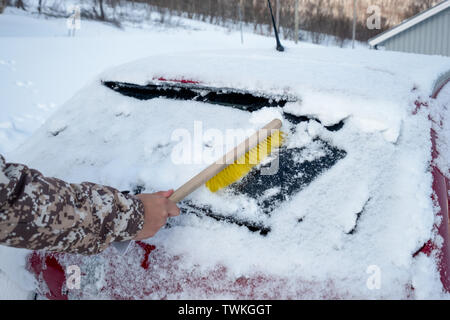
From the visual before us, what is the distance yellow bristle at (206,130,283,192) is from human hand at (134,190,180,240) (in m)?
0.16

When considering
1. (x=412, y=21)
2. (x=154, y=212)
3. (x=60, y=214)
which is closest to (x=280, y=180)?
(x=154, y=212)

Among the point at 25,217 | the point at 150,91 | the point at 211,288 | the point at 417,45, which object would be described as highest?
the point at 417,45

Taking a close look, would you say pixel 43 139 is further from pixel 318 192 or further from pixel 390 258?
pixel 390 258

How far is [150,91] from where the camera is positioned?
5.23 ft

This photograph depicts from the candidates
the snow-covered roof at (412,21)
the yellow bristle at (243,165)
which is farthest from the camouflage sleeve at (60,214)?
the snow-covered roof at (412,21)

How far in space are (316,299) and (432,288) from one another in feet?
0.95

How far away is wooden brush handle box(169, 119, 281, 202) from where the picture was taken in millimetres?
1125

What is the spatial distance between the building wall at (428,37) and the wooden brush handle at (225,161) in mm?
14460

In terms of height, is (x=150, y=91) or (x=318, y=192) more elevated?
(x=150, y=91)

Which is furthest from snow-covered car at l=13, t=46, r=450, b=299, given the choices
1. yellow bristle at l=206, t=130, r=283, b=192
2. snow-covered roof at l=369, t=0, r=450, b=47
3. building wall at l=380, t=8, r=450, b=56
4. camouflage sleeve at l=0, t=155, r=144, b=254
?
building wall at l=380, t=8, r=450, b=56

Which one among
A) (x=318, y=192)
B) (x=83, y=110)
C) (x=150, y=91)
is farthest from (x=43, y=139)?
(x=318, y=192)

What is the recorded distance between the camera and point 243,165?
1212 millimetres

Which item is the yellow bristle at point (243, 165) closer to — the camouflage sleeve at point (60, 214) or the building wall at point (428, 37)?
the camouflage sleeve at point (60, 214)

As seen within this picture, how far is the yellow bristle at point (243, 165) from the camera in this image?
1.17 metres
